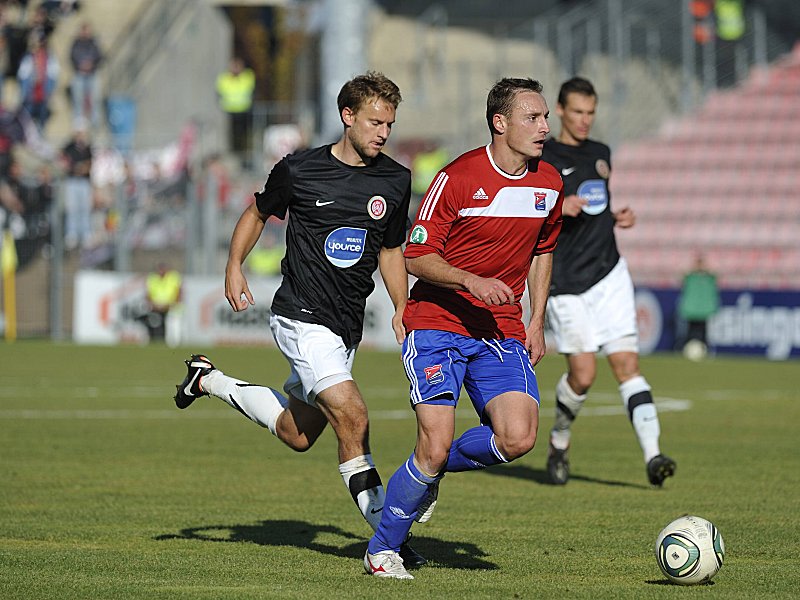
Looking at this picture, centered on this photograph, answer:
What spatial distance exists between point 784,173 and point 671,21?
5041 millimetres

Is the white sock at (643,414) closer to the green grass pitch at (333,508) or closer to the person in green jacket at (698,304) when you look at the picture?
the green grass pitch at (333,508)

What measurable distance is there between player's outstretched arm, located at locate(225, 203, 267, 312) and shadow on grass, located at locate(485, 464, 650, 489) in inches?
151

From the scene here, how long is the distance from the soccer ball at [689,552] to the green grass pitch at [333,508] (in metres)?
0.08

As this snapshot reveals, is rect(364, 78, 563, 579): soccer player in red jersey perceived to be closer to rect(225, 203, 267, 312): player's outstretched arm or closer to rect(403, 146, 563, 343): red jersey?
rect(403, 146, 563, 343): red jersey

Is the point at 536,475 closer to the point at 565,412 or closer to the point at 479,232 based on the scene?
the point at 565,412

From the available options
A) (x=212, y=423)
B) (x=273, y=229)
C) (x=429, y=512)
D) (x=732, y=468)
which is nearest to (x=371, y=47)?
(x=273, y=229)

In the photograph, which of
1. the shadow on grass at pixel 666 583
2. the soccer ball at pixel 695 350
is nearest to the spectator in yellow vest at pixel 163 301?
the soccer ball at pixel 695 350

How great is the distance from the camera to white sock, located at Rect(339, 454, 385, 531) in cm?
727

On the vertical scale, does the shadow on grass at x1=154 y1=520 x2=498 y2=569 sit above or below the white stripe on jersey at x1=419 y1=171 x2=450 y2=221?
below

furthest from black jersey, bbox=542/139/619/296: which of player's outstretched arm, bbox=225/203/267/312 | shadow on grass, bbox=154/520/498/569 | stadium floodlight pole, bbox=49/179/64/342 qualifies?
stadium floodlight pole, bbox=49/179/64/342

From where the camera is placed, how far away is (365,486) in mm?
7285

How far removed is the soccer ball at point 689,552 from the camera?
21.6ft

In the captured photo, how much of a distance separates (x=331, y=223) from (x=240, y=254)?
510 mm

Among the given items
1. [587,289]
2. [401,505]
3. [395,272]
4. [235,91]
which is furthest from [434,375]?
[235,91]
